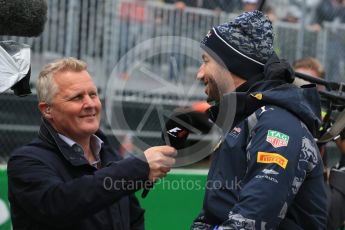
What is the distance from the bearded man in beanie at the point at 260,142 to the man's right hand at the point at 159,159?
203 mm

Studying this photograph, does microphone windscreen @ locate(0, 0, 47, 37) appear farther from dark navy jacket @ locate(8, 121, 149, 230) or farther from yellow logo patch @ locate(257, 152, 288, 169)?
yellow logo patch @ locate(257, 152, 288, 169)

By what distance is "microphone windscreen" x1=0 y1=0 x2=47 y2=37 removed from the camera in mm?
2797

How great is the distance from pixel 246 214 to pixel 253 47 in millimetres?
845

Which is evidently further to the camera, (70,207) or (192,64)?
(192,64)

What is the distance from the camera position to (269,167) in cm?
296

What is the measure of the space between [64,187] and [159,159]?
1.41 feet

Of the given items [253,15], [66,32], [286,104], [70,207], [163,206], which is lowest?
[163,206]

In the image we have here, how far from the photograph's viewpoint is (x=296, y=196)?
10.3ft

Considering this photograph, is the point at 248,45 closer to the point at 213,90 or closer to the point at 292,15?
the point at 213,90

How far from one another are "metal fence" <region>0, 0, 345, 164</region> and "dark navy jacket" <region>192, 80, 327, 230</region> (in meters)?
4.76

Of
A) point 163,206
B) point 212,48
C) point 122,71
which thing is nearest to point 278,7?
point 122,71

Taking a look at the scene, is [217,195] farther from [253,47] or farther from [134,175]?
[253,47]

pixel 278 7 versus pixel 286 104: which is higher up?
pixel 286 104

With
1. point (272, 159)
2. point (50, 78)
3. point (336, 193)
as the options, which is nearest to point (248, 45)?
point (272, 159)
